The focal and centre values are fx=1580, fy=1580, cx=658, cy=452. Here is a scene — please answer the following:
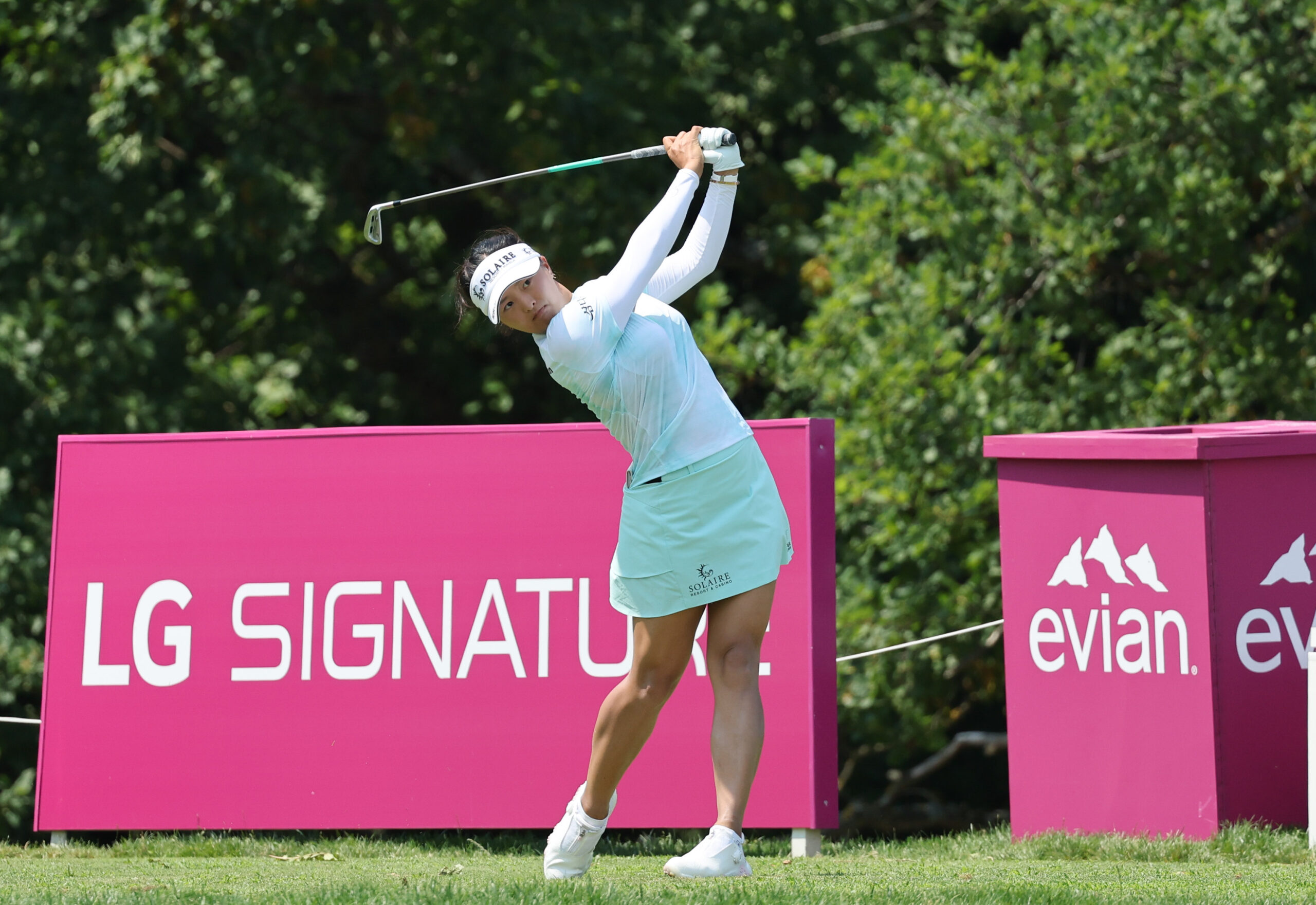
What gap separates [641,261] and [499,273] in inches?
13.6

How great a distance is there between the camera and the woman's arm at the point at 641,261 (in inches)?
148

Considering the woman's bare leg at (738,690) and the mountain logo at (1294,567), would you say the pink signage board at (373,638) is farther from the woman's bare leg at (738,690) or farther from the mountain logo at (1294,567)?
the mountain logo at (1294,567)

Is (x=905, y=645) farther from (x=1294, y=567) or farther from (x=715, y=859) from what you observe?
(x=715, y=859)

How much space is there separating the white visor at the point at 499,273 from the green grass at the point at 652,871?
138 cm

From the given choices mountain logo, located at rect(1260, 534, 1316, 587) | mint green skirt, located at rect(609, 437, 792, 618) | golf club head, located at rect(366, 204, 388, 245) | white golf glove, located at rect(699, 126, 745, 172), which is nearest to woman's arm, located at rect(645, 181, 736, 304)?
white golf glove, located at rect(699, 126, 745, 172)

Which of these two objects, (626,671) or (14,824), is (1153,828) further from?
(14,824)

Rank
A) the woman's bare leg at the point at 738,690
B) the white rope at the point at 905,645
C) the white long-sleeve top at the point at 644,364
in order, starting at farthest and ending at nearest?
1. the white rope at the point at 905,645
2. the woman's bare leg at the point at 738,690
3. the white long-sleeve top at the point at 644,364

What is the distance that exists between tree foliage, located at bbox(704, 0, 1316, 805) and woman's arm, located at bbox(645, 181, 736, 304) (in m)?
4.27

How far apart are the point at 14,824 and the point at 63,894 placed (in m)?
5.70

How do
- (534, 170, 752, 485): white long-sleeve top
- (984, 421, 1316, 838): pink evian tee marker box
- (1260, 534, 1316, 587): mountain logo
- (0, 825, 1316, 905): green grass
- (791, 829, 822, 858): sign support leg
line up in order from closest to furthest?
(0, 825, 1316, 905): green grass, (534, 170, 752, 485): white long-sleeve top, (984, 421, 1316, 838): pink evian tee marker box, (1260, 534, 1316, 587): mountain logo, (791, 829, 822, 858): sign support leg

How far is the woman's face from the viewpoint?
382 cm

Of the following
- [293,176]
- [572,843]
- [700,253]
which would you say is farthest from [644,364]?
[293,176]

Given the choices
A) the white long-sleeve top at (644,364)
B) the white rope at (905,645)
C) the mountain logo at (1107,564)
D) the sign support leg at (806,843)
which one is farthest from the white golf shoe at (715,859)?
the mountain logo at (1107,564)

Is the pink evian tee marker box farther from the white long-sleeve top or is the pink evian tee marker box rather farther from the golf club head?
the golf club head
